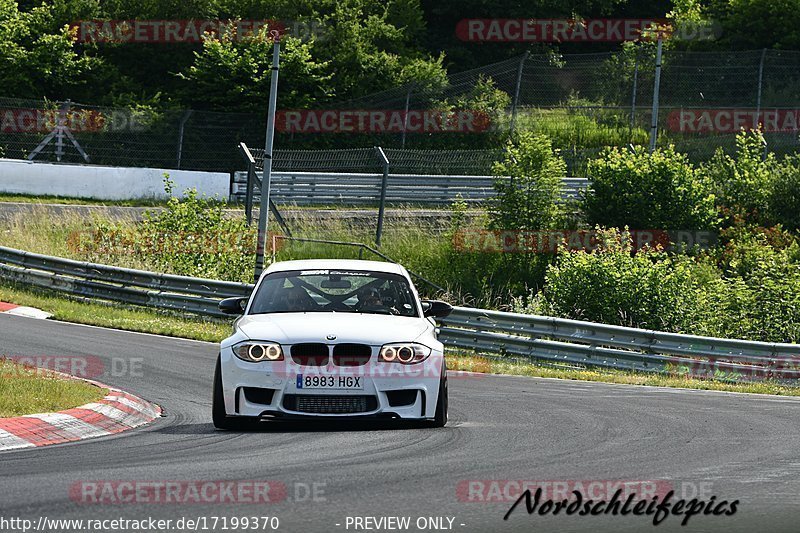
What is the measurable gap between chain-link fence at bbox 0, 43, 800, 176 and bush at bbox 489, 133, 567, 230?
6478mm

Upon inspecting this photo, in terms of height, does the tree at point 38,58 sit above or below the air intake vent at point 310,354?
above

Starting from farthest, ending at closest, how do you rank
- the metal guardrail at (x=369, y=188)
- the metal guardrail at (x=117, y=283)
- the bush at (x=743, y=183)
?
the metal guardrail at (x=369, y=188) < the bush at (x=743, y=183) < the metal guardrail at (x=117, y=283)

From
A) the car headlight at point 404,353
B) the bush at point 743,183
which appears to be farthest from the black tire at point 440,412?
the bush at point 743,183

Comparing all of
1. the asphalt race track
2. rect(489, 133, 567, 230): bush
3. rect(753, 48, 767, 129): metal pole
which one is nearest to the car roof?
the asphalt race track

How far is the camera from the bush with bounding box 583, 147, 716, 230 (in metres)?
31.3

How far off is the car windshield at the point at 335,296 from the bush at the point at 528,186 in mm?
18542

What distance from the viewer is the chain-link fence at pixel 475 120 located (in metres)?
37.9

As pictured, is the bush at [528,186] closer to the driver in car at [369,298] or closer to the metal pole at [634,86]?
the metal pole at [634,86]

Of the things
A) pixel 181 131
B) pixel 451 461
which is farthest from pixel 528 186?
pixel 451 461

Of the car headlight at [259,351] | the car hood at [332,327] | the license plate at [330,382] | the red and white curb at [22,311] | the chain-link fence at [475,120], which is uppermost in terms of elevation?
the chain-link fence at [475,120]

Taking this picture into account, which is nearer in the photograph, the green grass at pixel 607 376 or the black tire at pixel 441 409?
the black tire at pixel 441 409

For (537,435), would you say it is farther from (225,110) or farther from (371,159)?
(225,110)

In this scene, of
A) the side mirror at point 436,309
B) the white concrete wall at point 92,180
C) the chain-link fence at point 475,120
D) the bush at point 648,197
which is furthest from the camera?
the chain-link fence at point 475,120

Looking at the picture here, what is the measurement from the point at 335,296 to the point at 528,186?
63.8 ft
